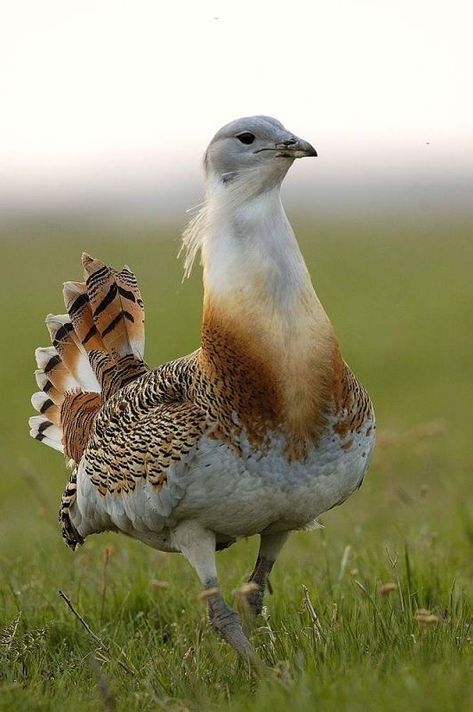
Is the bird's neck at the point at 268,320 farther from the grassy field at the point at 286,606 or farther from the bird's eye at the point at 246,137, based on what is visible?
the grassy field at the point at 286,606

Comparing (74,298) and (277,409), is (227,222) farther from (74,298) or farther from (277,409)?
(74,298)

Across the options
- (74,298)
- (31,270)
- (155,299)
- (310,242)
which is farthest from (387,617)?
(310,242)

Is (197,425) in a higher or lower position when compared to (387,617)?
higher

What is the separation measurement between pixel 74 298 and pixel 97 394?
361mm

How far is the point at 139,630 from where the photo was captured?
4246mm

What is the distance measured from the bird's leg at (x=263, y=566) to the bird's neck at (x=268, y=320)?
58cm

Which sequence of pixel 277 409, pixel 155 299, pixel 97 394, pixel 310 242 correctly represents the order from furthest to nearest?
pixel 310 242, pixel 155 299, pixel 97 394, pixel 277 409

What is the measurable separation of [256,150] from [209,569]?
3.86 ft

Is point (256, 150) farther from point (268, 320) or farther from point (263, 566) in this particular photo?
point (263, 566)

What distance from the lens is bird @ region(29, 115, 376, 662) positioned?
3.61 metres

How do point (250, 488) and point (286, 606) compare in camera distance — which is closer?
point (250, 488)

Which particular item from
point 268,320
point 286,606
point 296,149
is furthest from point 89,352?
point 296,149

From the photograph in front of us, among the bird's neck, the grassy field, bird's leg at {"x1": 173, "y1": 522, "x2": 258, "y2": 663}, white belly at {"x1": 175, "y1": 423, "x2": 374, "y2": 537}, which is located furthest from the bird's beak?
the grassy field

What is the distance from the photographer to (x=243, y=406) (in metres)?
3.62
